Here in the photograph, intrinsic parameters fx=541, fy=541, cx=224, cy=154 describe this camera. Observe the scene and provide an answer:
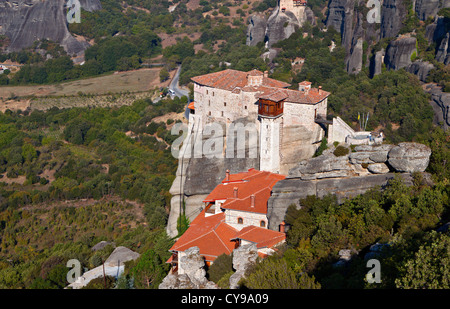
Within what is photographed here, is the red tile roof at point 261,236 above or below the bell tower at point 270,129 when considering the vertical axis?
below

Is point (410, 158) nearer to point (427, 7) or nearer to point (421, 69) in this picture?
point (421, 69)

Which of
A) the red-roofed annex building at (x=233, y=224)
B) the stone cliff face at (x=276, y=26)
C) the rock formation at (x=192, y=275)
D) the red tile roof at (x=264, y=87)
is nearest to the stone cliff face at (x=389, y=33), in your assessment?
the stone cliff face at (x=276, y=26)

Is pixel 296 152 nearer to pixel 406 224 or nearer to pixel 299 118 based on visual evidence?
pixel 299 118

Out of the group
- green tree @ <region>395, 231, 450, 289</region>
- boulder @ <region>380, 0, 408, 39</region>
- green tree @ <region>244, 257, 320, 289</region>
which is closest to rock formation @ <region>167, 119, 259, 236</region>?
green tree @ <region>244, 257, 320, 289</region>

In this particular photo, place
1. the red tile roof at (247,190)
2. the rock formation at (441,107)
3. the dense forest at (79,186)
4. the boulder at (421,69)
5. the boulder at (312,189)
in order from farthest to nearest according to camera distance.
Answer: the boulder at (421,69) < the rock formation at (441,107) < the dense forest at (79,186) < the red tile roof at (247,190) < the boulder at (312,189)

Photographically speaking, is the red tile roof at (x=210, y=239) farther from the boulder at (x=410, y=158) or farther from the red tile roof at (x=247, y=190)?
the boulder at (x=410, y=158)

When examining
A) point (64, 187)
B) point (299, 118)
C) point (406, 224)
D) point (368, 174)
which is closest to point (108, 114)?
point (64, 187)

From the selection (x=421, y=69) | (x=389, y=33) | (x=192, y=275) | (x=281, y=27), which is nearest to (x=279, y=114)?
(x=192, y=275)
